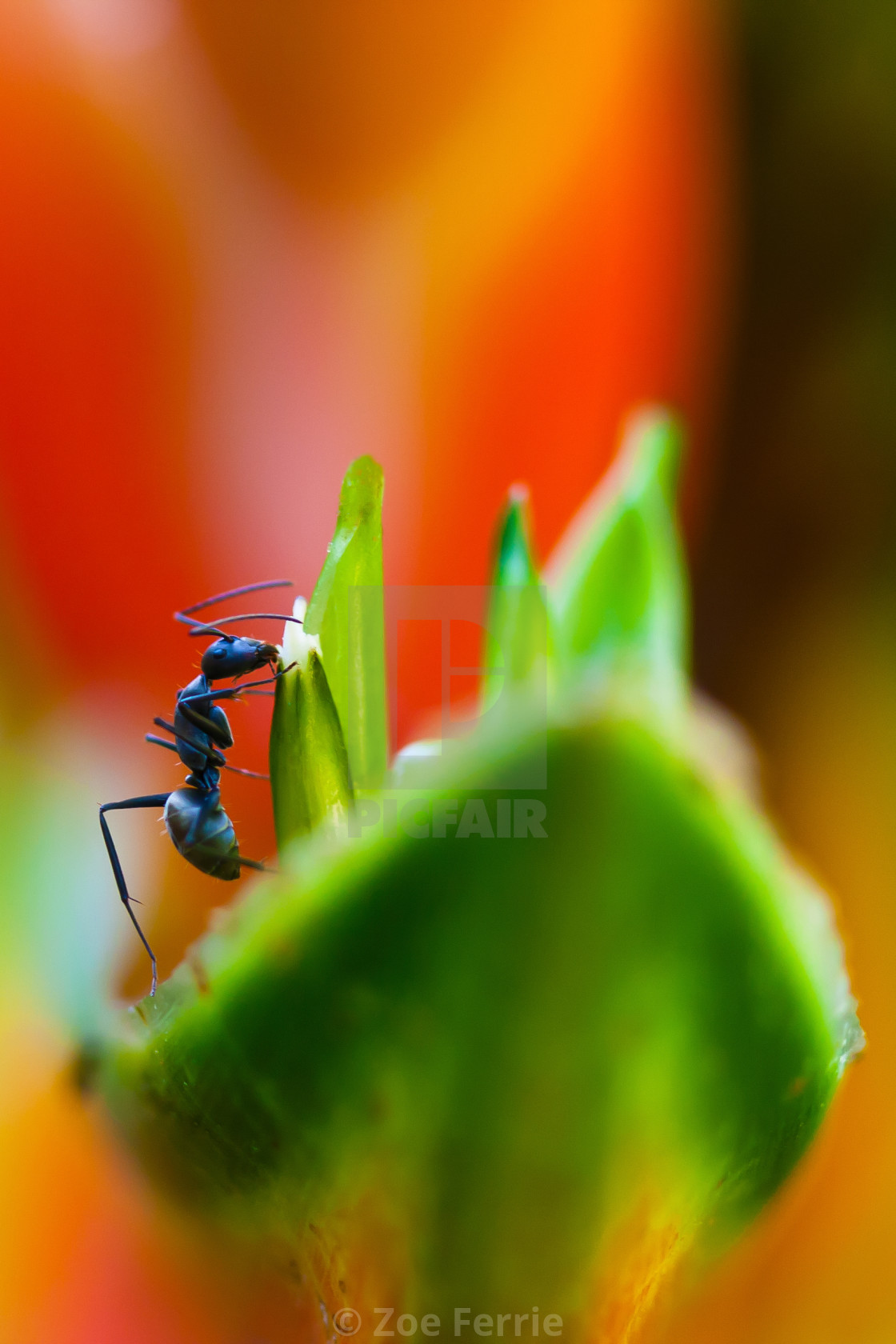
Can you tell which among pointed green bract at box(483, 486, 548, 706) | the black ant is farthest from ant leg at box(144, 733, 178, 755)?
pointed green bract at box(483, 486, 548, 706)

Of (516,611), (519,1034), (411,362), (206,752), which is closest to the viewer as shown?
(519,1034)

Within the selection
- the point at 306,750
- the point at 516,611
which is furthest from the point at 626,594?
the point at 306,750

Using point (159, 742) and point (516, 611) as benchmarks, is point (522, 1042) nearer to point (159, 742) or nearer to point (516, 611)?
point (516, 611)

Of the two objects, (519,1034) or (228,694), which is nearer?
(519,1034)

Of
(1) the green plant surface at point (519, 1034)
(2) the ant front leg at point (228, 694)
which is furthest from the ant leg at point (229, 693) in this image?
(1) the green plant surface at point (519, 1034)

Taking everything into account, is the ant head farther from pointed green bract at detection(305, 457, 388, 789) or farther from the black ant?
pointed green bract at detection(305, 457, 388, 789)

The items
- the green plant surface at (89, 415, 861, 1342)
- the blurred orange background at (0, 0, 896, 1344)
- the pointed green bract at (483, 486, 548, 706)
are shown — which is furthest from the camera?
the blurred orange background at (0, 0, 896, 1344)
